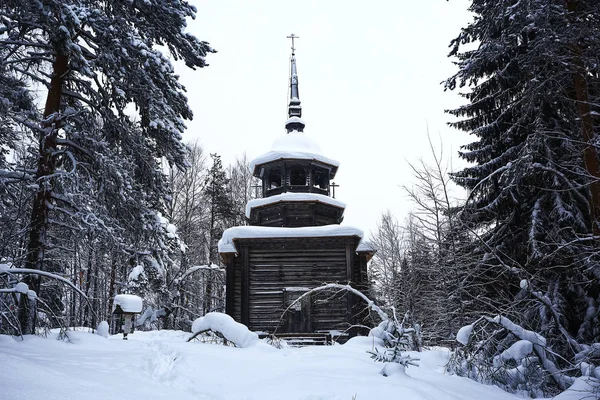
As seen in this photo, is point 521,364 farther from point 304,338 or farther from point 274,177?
point 274,177

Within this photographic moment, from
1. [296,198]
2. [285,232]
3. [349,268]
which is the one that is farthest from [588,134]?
[296,198]

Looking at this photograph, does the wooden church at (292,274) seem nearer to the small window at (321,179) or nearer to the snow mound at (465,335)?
→ the small window at (321,179)

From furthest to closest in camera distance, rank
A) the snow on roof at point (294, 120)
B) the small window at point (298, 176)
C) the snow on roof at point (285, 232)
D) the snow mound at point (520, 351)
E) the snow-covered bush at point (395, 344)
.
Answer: the snow on roof at point (294, 120)
the small window at point (298, 176)
the snow on roof at point (285, 232)
the snow mound at point (520, 351)
the snow-covered bush at point (395, 344)

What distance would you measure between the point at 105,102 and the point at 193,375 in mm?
6360

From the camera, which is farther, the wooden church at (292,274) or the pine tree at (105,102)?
the wooden church at (292,274)

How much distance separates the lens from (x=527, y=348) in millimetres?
6500

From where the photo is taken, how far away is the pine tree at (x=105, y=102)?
753cm

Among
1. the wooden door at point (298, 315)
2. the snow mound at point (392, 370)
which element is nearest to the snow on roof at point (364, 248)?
the wooden door at point (298, 315)

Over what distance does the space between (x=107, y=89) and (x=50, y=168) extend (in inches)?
80.3

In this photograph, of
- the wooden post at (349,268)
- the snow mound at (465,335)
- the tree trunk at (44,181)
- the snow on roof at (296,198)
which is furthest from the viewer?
the snow on roof at (296,198)

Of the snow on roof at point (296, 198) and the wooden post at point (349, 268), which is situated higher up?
the snow on roof at point (296, 198)

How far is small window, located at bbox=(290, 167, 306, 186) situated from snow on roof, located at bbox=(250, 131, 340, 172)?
86cm

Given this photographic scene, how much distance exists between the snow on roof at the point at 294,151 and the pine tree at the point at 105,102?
9149mm

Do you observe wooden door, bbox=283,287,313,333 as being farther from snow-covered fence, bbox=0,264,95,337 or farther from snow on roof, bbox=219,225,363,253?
snow-covered fence, bbox=0,264,95,337
